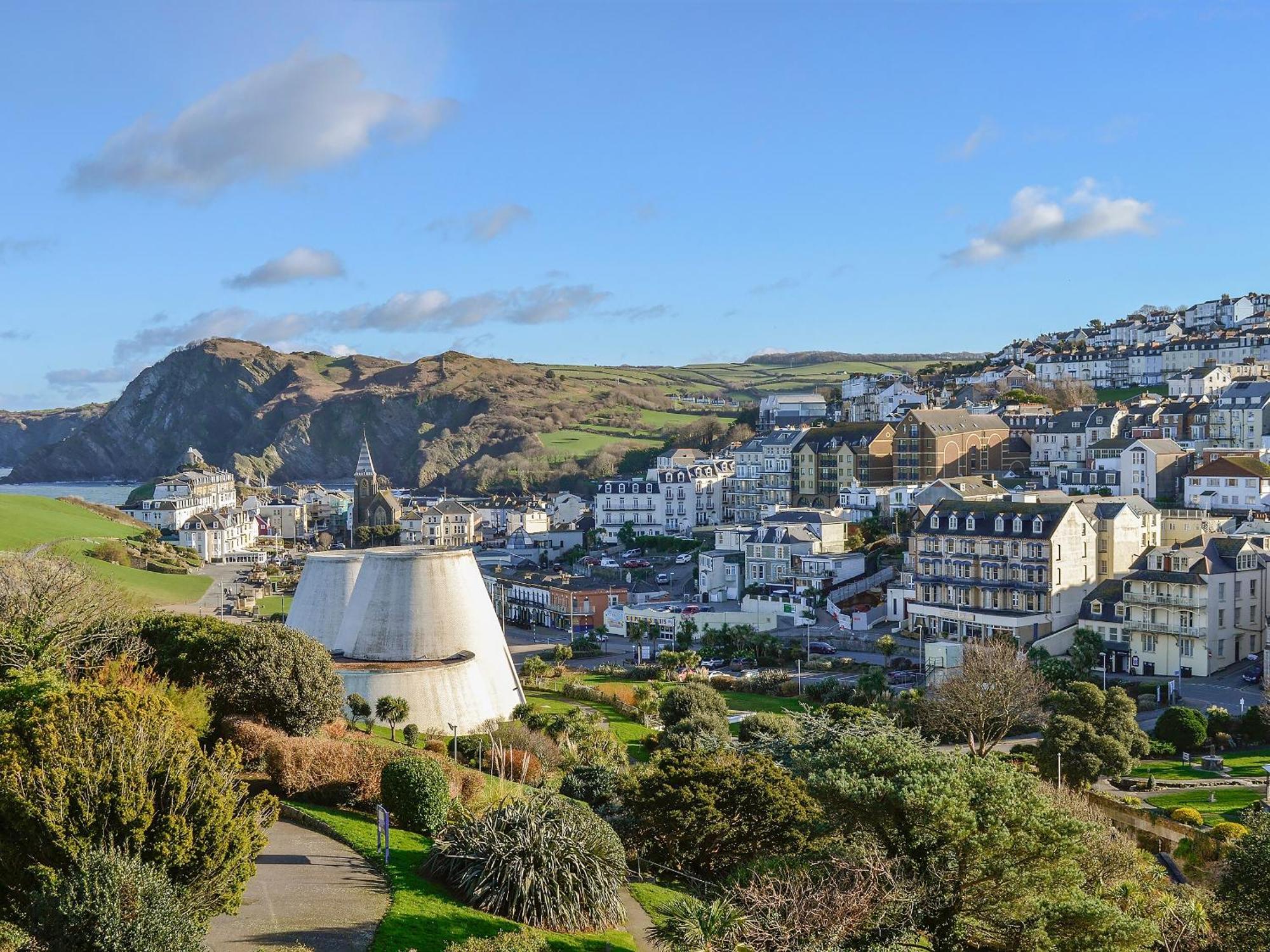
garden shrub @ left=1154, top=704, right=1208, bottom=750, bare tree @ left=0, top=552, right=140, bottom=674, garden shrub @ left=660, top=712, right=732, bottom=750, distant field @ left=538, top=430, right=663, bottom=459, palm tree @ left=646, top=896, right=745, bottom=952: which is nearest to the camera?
palm tree @ left=646, top=896, right=745, bottom=952

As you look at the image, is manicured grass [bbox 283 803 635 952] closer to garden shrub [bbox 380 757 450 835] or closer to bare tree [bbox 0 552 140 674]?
garden shrub [bbox 380 757 450 835]

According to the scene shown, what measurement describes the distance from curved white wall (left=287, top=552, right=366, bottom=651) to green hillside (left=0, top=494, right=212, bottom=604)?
13928mm

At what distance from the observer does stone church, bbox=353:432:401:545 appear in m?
104

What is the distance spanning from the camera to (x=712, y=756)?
22.5 meters

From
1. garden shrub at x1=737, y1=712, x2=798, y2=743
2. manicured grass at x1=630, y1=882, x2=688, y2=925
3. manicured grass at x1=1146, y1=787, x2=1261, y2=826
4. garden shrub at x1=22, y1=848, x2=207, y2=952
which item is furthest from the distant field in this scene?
garden shrub at x1=22, y1=848, x2=207, y2=952

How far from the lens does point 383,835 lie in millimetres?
17750

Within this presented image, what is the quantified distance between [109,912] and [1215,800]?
26.3 meters

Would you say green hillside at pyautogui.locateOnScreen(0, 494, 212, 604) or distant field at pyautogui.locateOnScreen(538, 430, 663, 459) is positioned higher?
distant field at pyautogui.locateOnScreen(538, 430, 663, 459)

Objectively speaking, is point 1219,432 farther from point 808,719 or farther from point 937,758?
point 937,758

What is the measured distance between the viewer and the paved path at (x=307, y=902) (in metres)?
14.4

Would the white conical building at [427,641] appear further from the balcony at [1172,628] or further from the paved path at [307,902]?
the balcony at [1172,628]

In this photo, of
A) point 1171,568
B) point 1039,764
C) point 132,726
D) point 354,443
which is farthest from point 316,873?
point 354,443

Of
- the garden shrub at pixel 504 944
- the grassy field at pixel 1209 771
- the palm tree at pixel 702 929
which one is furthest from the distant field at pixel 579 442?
the garden shrub at pixel 504 944

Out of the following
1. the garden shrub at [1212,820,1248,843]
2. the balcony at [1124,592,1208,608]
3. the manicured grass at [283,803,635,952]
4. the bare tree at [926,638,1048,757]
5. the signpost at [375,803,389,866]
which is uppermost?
the balcony at [1124,592,1208,608]
